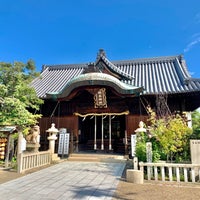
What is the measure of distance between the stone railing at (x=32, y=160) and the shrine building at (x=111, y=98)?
2341mm

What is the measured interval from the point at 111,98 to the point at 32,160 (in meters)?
6.23

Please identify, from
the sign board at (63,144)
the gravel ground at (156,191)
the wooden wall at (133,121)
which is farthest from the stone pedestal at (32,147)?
the wooden wall at (133,121)

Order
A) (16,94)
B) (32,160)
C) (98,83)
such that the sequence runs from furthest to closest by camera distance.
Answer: (98,83)
(16,94)
(32,160)

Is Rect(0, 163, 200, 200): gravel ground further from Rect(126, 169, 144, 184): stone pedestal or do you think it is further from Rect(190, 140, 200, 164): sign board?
Rect(190, 140, 200, 164): sign board

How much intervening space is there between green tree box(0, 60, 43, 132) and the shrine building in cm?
224

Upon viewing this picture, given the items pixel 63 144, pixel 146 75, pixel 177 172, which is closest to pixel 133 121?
pixel 63 144

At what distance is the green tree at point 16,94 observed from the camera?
782 centimetres


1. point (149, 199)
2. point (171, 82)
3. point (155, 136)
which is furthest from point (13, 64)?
point (171, 82)

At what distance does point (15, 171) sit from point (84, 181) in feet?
10.4

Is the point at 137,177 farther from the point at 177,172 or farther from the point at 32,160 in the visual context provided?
the point at 32,160

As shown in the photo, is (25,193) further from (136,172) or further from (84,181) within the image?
(136,172)

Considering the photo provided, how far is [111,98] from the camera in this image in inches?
471

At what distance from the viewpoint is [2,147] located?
30.5ft

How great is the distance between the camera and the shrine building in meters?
→ 10.7
